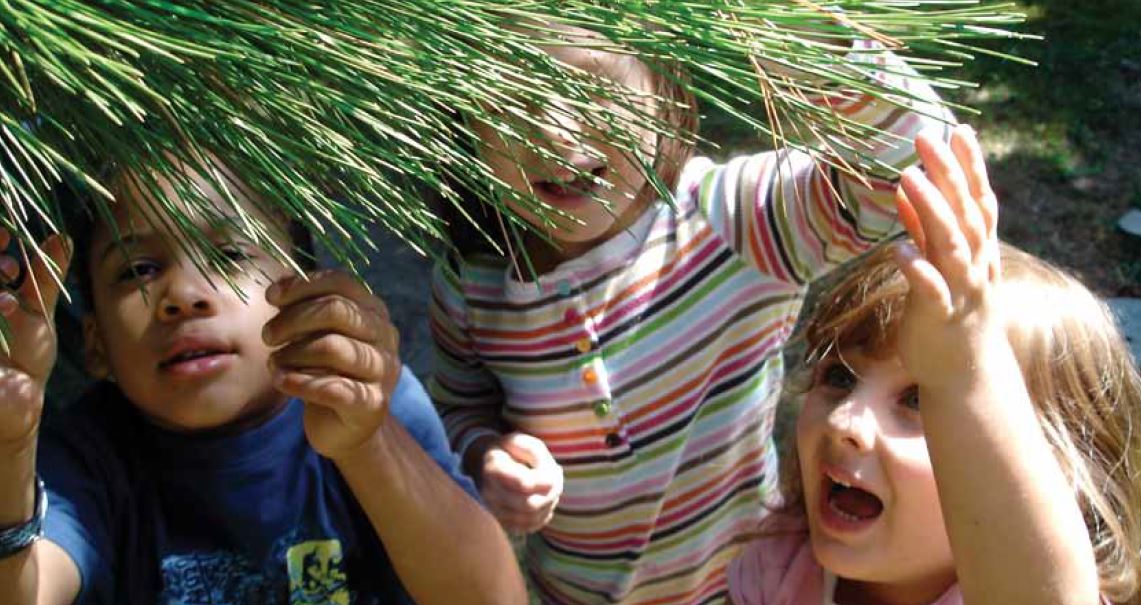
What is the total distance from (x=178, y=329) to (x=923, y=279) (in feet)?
1.71

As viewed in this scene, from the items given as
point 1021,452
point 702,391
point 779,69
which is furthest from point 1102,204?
point 779,69

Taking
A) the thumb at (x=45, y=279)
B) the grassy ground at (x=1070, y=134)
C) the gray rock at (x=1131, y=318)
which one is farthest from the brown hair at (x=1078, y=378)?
the grassy ground at (x=1070, y=134)

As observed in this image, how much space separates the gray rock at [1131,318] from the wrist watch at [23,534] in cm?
194

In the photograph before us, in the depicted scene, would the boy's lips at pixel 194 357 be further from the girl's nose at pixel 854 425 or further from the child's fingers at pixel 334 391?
the girl's nose at pixel 854 425

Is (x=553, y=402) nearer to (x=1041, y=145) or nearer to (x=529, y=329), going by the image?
(x=529, y=329)

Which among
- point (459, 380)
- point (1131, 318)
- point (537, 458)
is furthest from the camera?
point (1131, 318)

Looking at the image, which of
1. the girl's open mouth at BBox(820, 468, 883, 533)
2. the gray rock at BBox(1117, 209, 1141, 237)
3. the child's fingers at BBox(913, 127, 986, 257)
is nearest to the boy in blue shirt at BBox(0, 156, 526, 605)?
the girl's open mouth at BBox(820, 468, 883, 533)

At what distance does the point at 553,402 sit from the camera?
123 centimetres

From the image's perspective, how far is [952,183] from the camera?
76 cm

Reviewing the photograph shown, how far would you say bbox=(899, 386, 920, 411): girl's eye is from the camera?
3.28 feet

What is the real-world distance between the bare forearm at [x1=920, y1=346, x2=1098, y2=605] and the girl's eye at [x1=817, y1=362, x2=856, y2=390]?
0.22 m

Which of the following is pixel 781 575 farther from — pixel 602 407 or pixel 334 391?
pixel 334 391

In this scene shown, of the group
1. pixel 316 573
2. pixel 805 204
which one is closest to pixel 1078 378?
pixel 805 204

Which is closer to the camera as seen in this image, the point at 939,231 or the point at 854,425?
the point at 939,231
